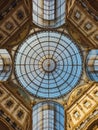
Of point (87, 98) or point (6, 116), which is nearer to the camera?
point (6, 116)

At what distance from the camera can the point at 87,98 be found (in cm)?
4909

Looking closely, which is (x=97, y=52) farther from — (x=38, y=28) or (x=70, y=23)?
(x=38, y=28)

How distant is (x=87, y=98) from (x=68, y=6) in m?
14.7

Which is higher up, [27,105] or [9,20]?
[9,20]

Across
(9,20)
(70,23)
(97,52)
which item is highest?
(9,20)

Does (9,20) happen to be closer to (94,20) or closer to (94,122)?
(94,20)

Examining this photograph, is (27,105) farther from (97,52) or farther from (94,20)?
(94,20)

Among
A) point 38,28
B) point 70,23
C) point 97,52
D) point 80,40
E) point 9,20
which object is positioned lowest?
point 97,52

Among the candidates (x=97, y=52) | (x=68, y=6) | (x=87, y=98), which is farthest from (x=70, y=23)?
(x=87, y=98)

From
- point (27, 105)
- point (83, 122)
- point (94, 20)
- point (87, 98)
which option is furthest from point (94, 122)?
point (94, 20)

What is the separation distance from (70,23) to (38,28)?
5510 millimetres

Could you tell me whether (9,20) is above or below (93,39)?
above

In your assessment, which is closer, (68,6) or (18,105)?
(68,6)

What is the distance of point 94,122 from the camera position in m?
44.7
